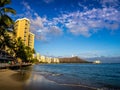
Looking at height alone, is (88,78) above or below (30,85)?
below

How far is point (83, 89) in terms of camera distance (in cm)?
1459

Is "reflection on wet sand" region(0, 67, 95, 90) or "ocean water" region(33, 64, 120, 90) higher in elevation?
"reflection on wet sand" region(0, 67, 95, 90)

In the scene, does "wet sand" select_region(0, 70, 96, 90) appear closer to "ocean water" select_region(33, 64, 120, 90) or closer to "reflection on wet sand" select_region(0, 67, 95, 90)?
"reflection on wet sand" select_region(0, 67, 95, 90)

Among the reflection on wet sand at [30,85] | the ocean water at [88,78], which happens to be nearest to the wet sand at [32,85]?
the reflection on wet sand at [30,85]

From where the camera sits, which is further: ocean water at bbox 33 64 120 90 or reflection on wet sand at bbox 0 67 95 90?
ocean water at bbox 33 64 120 90

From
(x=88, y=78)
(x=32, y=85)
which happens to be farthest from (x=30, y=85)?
(x=88, y=78)

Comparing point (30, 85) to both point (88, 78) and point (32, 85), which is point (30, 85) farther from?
point (88, 78)

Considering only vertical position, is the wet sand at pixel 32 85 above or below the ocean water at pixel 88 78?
above

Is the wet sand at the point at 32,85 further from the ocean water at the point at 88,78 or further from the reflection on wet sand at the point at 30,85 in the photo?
the ocean water at the point at 88,78

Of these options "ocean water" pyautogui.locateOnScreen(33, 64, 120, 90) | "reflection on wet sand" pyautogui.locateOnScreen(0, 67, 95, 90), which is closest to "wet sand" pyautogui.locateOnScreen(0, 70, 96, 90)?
"reflection on wet sand" pyautogui.locateOnScreen(0, 67, 95, 90)

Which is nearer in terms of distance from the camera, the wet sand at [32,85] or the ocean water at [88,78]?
the wet sand at [32,85]

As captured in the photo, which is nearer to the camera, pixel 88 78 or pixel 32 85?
pixel 32 85

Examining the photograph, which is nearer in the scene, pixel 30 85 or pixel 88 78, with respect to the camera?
pixel 30 85

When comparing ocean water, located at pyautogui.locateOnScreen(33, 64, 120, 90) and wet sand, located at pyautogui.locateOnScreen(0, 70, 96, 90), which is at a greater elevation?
wet sand, located at pyautogui.locateOnScreen(0, 70, 96, 90)
